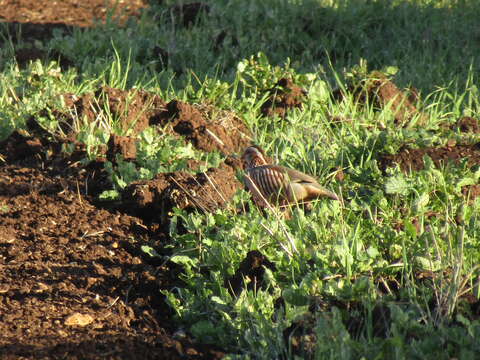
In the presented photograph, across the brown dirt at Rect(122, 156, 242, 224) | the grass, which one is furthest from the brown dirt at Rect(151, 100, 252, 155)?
the brown dirt at Rect(122, 156, 242, 224)

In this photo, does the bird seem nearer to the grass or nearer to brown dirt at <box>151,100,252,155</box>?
the grass

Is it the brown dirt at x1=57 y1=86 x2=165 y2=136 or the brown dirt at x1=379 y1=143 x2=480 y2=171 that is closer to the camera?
the brown dirt at x1=379 y1=143 x2=480 y2=171

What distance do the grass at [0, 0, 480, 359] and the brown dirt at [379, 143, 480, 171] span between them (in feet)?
0.38

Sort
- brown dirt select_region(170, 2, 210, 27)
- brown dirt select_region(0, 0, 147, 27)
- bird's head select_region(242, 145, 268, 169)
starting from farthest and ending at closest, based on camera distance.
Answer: brown dirt select_region(170, 2, 210, 27)
brown dirt select_region(0, 0, 147, 27)
bird's head select_region(242, 145, 268, 169)

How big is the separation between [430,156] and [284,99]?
1.46m

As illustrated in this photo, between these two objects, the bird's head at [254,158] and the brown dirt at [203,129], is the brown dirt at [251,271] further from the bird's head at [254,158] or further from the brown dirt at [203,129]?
the brown dirt at [203,129]

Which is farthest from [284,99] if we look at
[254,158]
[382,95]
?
[254,158]

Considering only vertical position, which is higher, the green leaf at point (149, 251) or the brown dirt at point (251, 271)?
the brown dirt at point (251, 271)

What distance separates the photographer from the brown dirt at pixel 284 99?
20.5ft

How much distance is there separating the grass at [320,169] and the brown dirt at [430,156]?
0.12m

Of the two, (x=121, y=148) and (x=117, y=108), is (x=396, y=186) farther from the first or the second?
(x=117, y=108)

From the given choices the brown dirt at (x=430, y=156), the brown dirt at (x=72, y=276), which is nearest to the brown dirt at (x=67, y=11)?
the brown dirt at (x=72, y=276)

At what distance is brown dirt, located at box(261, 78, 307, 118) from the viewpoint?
624 centimetres

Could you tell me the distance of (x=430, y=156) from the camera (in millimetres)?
5238
